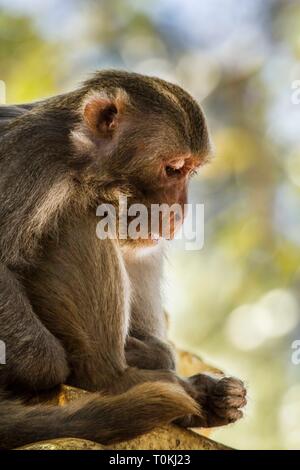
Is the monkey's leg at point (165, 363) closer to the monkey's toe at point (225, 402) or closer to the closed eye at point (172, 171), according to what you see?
the monkey's toe at point (225, 402)

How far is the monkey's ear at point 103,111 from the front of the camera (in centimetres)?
512

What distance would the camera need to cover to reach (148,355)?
17.2 feet

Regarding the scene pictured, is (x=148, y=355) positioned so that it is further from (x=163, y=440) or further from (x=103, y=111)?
(x=103, y=111)

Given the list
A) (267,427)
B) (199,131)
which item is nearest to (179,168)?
(199,131)

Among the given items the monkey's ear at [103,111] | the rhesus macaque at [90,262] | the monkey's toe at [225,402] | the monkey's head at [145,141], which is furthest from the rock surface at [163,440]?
the monkey's ear at [103,111]

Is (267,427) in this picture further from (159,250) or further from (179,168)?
(179,168)

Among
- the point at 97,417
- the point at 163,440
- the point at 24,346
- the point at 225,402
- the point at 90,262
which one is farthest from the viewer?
the point at 225,402

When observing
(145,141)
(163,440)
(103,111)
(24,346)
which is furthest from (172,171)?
(163,440)

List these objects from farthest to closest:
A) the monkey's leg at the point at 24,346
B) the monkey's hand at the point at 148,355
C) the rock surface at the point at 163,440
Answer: the monkey's hand at the point at 148,355, the rock surface at the point at 163,440, the monkey's leg at the point at 24,346

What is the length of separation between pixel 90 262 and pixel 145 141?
79 cm

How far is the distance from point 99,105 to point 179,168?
22.9 inches

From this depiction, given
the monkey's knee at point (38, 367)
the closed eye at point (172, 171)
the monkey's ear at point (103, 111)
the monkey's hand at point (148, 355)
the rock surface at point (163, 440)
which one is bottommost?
the rock surface at point (163, 440)

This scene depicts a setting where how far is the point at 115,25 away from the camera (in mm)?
11102

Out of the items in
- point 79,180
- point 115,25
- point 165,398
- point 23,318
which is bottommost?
point 165,398
